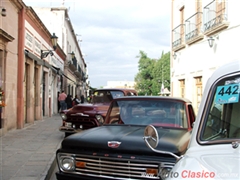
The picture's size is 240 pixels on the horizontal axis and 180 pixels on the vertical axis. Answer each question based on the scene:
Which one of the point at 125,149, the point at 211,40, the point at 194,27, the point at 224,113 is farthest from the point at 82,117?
the point at 194,27

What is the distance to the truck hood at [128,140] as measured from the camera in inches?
143

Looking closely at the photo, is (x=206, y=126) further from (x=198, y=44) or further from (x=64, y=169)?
(x=198, y=44)

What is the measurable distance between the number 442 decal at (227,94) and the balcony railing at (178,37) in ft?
59.6

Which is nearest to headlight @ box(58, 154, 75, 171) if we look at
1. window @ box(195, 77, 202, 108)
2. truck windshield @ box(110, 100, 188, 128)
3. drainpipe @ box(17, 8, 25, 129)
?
truck windshield @ box(110, 100, 188, 128)

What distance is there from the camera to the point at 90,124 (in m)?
8.66

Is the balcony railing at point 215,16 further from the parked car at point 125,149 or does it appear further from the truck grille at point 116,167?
the truck grille at point 116,167

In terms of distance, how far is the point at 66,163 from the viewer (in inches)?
158

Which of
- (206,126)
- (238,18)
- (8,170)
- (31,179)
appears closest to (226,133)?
(206,126)

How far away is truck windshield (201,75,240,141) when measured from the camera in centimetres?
221

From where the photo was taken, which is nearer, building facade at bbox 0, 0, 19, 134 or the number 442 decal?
the number 442 decal

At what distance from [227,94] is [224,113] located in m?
0.20

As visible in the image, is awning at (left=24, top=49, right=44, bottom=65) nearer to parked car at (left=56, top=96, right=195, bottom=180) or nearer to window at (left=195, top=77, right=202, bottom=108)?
window at (left=195, top=77, right=202, bottom=108)

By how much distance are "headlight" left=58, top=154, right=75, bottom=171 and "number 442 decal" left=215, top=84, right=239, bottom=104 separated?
7.30ft

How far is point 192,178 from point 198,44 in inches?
668
